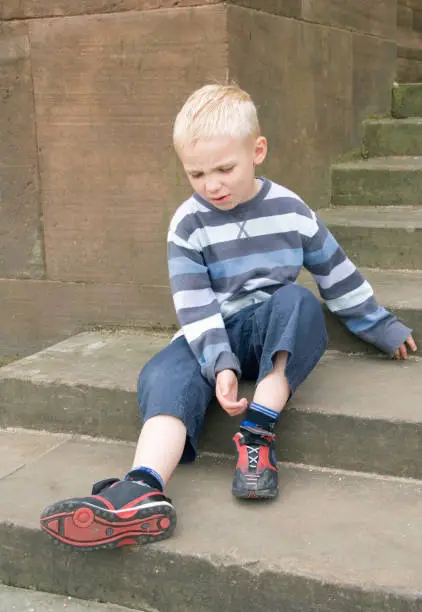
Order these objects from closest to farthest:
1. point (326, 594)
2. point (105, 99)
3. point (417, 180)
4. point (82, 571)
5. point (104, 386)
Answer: point (326, 594) < point (82, 571) < point (104, 386) < point (105, 99) < point (417, 180)

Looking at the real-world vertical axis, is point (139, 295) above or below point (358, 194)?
below

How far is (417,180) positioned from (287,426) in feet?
6.20

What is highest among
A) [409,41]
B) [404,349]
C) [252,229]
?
[409,41]

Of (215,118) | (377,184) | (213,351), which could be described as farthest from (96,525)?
(377,184)

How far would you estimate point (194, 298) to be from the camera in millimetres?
2479

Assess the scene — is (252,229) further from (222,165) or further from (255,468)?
(255,468)

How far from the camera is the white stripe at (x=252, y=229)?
8.38ft

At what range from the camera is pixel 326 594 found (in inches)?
72.7

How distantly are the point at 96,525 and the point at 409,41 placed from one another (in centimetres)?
470

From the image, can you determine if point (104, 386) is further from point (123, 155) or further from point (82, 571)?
point (123, 155)

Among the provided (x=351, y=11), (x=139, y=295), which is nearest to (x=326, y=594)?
(x=139, y=295)

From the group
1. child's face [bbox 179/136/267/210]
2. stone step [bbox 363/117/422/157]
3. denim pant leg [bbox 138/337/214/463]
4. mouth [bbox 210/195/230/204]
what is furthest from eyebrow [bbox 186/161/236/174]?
stone step [bbox 363/117/422/157]

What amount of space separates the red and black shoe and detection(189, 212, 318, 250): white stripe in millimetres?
847

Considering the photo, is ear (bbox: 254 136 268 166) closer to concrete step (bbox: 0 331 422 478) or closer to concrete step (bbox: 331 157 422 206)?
concrete step (bbox: 0 331 422 478)
